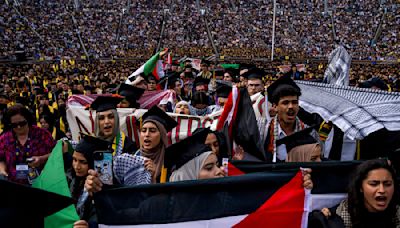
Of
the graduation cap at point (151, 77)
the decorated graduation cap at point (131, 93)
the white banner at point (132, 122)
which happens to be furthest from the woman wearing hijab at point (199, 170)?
the graduation cap at point (151, 77)

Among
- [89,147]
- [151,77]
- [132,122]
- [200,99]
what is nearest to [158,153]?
[89,147]

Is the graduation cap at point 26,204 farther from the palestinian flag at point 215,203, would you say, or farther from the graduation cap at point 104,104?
the graduation cap at point 104,104

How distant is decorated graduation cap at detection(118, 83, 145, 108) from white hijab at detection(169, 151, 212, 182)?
398 cm

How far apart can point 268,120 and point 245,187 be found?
1812 millimetres

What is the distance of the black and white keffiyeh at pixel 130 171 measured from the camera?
13.1ft

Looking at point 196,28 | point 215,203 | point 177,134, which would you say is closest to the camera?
point 215,203

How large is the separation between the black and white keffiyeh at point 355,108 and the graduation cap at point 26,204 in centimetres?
273

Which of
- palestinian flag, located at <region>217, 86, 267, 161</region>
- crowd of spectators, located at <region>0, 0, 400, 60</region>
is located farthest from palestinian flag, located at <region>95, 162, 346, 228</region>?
crowd of spectators, located at <region>0, 0, 400, 60</region>

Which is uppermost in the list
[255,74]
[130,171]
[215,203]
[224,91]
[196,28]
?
[196,28]

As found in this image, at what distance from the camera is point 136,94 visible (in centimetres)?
825

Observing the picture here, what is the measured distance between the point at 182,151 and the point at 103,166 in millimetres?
859

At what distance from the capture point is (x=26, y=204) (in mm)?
3322

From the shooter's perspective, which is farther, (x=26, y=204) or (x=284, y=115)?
(x=284, y=115)

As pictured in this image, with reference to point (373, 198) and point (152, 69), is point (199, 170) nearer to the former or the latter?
point (373, 198)
